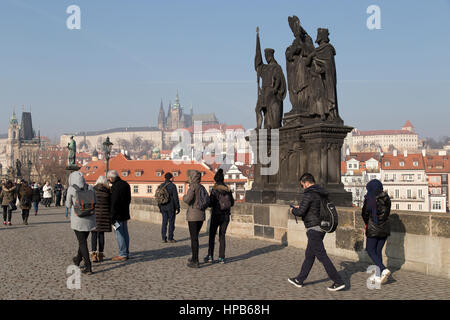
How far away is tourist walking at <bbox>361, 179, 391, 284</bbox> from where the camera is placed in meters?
6.62

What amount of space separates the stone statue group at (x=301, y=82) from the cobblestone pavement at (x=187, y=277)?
9.90 feet

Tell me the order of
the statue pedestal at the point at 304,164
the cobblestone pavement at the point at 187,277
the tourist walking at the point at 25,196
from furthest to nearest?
the tourist walking at the point at 25,196 < the statue pedestal at the point at 304,164 < the cobblestone pavement at the point at 187,277

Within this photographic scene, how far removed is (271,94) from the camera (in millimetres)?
12727

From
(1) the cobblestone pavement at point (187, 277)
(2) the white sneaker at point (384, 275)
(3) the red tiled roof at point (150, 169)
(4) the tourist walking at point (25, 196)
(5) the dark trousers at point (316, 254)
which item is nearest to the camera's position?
(1) the cobblestone pavement at point (187, 277)

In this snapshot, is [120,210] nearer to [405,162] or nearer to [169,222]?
[169,222]

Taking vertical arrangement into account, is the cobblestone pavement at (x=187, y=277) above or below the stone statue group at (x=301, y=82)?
below

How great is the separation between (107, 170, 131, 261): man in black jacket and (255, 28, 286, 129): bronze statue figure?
15.8 feet

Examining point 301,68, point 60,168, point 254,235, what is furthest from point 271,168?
point 60,168

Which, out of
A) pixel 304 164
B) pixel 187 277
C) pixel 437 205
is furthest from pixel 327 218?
pixel 437 205

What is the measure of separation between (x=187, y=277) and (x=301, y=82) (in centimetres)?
581

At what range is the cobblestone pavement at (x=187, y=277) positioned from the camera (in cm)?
607

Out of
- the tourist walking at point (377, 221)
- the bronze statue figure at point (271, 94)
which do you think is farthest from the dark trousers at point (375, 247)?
the bronze statue figure at point (271, 94)

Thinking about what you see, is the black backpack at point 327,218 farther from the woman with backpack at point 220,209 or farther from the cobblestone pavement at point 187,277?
the woman with backpack at point 220,209

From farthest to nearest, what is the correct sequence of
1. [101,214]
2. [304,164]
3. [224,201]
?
1. [304,164]
2. [101,214]
3. [224,201]
